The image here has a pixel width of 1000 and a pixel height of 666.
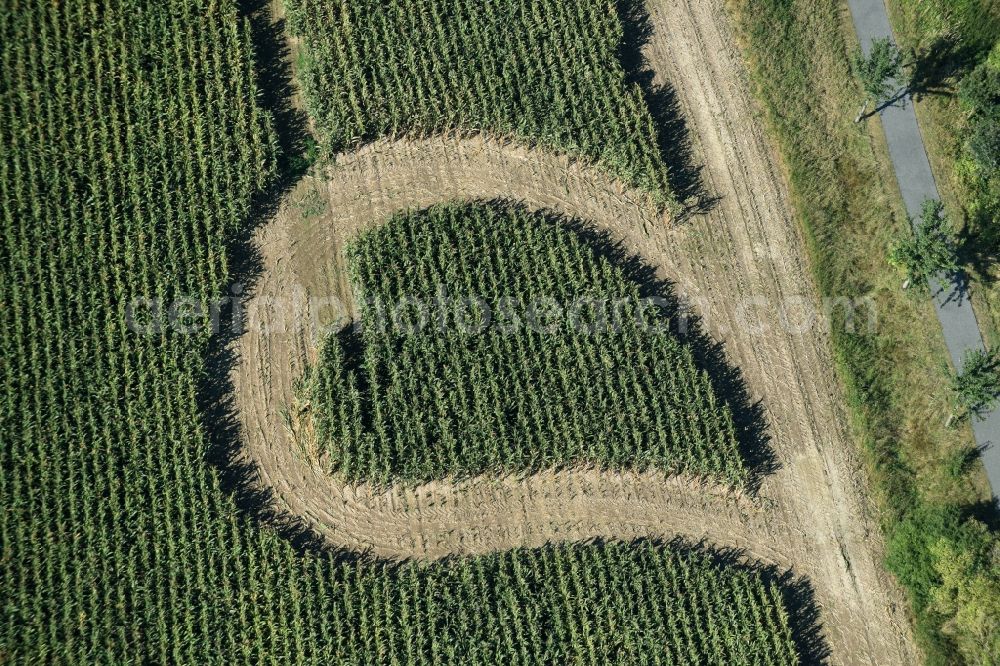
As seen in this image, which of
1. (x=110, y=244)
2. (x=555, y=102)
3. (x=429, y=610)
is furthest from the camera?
(x=555, y=102)

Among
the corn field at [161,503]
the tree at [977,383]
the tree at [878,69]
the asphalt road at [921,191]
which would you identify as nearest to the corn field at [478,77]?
the corn field at [161,503]

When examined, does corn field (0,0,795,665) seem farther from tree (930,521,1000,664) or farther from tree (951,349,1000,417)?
tree (951,349,1000,417)

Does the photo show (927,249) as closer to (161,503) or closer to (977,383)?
(977,383)

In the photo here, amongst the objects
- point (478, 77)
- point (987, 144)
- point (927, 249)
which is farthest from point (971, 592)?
point (478, 77)

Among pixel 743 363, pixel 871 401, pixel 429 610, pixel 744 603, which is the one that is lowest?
pixel 744 603

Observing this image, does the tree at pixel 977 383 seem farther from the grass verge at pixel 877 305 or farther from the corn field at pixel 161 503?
the corn field at pixel 161 503

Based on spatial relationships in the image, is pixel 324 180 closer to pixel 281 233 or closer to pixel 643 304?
pixel 281 233

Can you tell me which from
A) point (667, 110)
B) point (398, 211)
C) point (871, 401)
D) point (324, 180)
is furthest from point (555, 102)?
point (871, 401)
